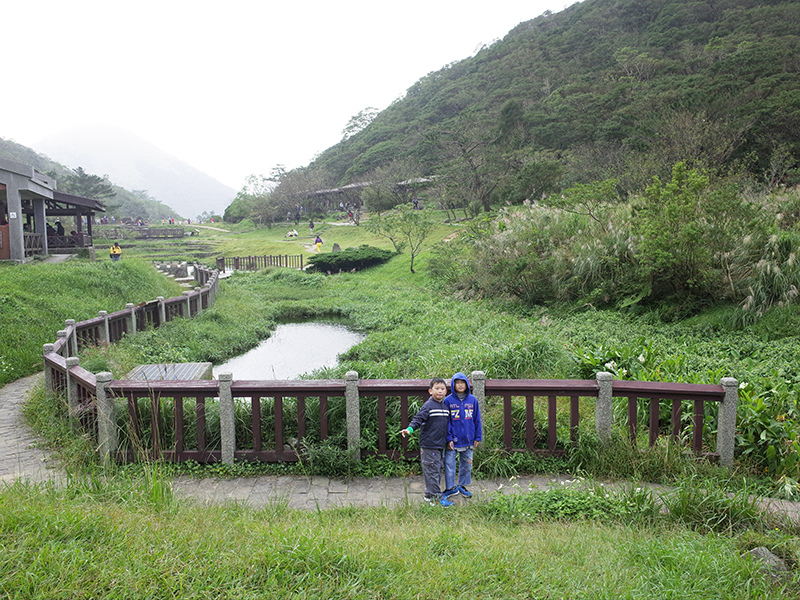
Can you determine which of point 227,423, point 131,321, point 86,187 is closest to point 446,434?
point 227,423

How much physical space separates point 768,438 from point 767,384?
136cm

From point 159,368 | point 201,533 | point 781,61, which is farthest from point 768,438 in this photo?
point 781,61

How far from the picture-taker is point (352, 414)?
6441mm

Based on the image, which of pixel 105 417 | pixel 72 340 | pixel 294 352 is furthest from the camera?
pixel 294 352

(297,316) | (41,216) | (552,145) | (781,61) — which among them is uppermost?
(781,61)

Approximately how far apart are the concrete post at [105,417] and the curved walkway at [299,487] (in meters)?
0.50

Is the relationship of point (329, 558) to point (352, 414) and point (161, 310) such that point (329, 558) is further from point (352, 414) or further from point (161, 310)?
point (161, 310)

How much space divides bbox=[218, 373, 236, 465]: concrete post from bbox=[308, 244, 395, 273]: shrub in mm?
24475

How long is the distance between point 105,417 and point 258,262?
29.5 meters

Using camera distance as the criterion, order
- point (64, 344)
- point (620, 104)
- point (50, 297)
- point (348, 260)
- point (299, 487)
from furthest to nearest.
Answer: point (620, 104)
point (348, 260)
point (50, 297)
point (64, 344)
point (299, 487)

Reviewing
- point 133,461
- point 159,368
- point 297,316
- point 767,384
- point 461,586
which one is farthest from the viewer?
point 297,316

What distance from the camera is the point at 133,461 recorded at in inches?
262

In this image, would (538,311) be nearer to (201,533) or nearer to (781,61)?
(201,533)

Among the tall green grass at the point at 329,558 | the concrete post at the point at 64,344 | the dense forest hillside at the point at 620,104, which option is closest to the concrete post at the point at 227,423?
the tall green grass at the point at 329,558
